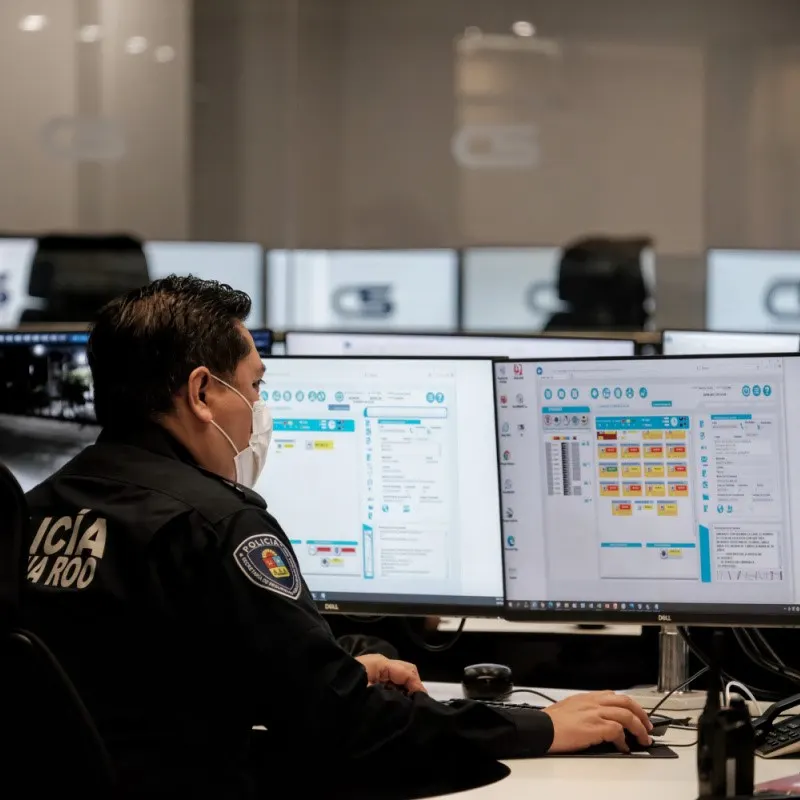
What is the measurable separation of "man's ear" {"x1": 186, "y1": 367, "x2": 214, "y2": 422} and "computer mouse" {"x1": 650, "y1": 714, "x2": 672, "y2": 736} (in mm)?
725

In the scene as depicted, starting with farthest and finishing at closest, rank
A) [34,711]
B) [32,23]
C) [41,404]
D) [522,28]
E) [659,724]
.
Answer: [522,28] < [32,23] < [41,404] < [659,724] < [34,711]

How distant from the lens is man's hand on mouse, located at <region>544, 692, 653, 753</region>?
1.63m

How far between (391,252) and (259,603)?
4852 mm

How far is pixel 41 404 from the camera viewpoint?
2.24 metres

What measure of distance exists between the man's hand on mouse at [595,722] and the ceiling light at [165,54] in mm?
5180

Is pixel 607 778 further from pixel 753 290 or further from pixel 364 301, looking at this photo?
pixel 364 301

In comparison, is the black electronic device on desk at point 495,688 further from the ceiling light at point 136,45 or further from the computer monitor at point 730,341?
the ceiling light at point 136,45

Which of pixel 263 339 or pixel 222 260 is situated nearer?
pixel 263 339

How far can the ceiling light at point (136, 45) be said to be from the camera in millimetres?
6250

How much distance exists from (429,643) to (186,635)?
0.79m

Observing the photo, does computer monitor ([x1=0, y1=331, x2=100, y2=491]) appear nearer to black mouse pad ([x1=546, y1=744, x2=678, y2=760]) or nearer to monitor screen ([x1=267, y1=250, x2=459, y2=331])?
black mouse pad ([x1=546, y1=744, x2=678, y2=760])

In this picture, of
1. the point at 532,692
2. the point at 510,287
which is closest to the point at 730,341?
the point at 532,692

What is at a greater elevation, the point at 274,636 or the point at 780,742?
the point at 274,636

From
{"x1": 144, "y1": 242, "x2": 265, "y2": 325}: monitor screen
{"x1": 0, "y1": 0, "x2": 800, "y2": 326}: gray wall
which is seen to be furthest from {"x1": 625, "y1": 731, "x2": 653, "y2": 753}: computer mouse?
{"x1": 0, "y1": 0, "x2": 800, "y2": 326}: gray wall
